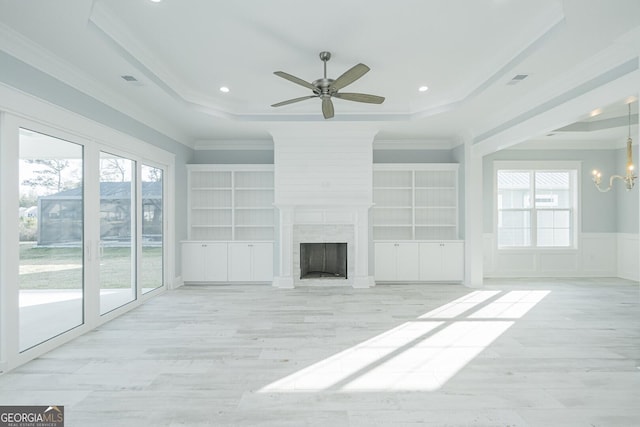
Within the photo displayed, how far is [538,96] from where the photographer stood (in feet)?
14.0

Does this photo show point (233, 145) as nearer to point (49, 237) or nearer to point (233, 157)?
point (233, 157)

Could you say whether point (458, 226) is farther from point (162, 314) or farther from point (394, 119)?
point (162, 314)

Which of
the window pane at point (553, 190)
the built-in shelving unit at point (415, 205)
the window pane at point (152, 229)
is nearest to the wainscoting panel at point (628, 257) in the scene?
the window pane at point (553, 190)

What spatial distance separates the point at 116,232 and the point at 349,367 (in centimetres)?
347

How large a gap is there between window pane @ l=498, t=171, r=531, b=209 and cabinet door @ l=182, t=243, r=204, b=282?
6.16 m

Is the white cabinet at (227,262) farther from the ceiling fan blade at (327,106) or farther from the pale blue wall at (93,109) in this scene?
the ceiling fan blade at (327,106)

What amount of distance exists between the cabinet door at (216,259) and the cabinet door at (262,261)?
0.53m

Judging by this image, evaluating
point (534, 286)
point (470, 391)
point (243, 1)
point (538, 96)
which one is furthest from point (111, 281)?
point (534, 286)

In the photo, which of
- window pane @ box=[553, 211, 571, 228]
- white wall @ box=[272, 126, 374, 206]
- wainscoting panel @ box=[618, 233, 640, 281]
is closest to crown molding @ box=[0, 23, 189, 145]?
white wall @ box=[272, 126, 374, 206]

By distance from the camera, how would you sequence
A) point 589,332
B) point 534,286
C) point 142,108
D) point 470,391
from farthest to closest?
point 534,286
point 142,108
point 589,332
point 470,391

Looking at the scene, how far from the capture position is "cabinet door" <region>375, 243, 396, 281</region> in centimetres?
648

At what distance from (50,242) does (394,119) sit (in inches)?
187
